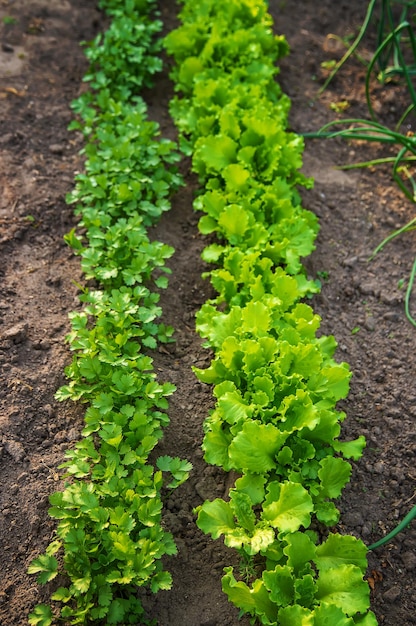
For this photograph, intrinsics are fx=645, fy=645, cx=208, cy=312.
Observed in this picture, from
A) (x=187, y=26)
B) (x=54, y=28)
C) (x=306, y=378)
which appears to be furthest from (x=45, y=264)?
(x=54, y=28)

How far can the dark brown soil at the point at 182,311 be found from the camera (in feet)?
8.10

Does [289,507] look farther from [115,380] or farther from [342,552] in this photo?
[115,380]

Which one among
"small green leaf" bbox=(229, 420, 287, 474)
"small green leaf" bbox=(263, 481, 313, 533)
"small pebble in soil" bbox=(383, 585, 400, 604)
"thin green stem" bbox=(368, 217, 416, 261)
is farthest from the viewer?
"thin green stem" bbox=(368, 217, 416, 261)

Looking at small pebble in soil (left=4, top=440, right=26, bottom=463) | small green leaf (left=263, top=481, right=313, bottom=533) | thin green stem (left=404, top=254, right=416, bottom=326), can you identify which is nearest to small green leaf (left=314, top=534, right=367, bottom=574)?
small green leaf (left=263, top=481, right=313, bottom=533)

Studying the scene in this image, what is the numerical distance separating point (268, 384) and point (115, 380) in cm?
62

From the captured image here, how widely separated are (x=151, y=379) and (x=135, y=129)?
1.72 m

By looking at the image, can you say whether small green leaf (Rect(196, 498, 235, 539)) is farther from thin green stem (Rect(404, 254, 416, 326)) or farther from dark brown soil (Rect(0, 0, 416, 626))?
thin green stem (Rect(404, 254, 416, 326))

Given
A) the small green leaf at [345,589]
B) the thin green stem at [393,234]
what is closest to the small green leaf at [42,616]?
the small green leaf at [345,589]

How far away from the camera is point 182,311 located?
10.8 feet

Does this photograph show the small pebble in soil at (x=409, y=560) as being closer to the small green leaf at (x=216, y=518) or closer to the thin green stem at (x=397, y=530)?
the thin green stem at (x=397, y=530)

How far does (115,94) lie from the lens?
418 cm

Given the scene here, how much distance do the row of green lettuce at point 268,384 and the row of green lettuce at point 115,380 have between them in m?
0.24

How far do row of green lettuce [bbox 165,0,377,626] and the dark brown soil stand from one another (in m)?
0.18

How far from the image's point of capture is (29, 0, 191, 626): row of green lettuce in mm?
2197
